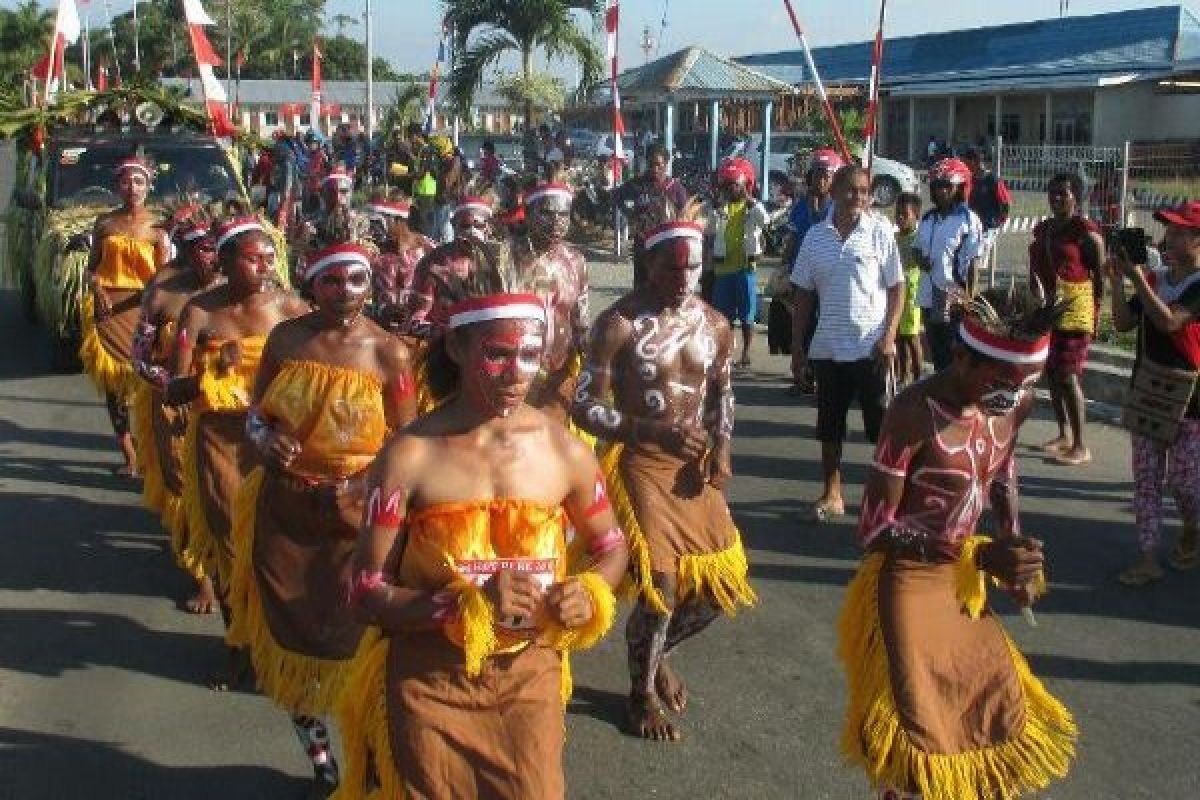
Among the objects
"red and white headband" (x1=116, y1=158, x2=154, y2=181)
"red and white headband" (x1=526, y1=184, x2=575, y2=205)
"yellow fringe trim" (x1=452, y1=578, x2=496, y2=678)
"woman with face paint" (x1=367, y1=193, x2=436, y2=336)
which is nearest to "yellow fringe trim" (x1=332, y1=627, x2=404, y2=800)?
"yellow fringe trim" (x1=452, y1=578, x2=496, y2=678)

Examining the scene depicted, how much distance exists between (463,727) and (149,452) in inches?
178

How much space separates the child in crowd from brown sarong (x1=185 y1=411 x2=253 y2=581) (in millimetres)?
5686

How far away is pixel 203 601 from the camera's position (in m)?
6.73

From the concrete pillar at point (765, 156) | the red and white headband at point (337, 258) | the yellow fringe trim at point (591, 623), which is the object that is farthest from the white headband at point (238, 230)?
the concrete pillar at point (765, 156)

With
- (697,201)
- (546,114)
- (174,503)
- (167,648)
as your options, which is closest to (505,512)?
(697,201)

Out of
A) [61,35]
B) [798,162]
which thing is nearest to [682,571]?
[61,35]

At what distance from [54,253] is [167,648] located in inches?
292

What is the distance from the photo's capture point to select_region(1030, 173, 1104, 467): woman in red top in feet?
29.4

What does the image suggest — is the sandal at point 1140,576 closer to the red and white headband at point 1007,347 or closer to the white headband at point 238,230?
the red and white headband at point 1007,347

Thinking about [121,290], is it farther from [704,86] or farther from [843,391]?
[704,86]

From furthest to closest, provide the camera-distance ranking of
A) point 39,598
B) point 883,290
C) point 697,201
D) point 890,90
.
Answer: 1. point 890,90
2. point 883,290
3. point 39,598
4. point 697,201

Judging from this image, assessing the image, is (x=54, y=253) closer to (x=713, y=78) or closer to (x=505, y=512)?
(x=505, y=512)

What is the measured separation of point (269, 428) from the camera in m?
4.76

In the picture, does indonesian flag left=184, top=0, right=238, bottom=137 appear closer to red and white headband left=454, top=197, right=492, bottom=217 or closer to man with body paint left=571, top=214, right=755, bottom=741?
red and white headband left=454, top=197, right=492, bottom=217
